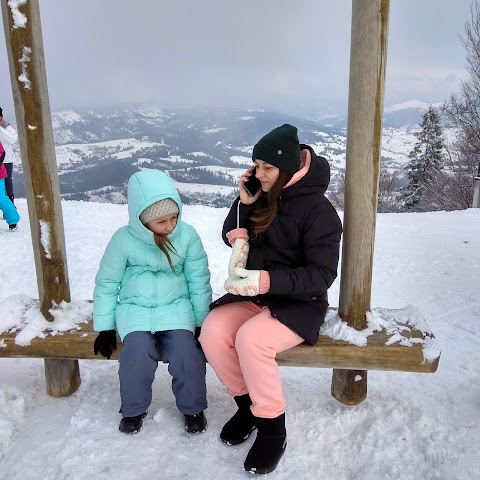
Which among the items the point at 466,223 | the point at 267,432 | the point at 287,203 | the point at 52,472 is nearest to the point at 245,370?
the point at 267,432

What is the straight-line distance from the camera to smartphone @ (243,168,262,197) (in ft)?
8.14

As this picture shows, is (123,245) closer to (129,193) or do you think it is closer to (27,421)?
(129,193)

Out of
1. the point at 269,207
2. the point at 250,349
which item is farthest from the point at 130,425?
the point at 269,207

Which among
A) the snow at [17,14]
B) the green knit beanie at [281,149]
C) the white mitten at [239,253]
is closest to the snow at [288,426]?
the white mitten at [239,253]

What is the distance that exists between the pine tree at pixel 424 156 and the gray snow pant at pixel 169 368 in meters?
27.0

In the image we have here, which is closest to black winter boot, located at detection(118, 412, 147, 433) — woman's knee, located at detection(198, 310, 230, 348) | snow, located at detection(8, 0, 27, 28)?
woman's knee, located at detection(198, 310, 230, 348)

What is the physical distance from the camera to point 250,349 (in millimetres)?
2176

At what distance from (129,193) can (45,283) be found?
755 mm

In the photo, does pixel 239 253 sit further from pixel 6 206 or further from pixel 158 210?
pixel 6 206

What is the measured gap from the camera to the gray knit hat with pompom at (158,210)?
7.93 ft

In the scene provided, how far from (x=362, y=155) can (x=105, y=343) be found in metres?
1.62

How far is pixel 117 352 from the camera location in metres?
2.43

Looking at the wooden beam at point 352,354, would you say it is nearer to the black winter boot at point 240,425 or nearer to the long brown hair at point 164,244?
the black winter boot at point 240,425

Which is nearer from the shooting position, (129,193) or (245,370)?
(245,370)
